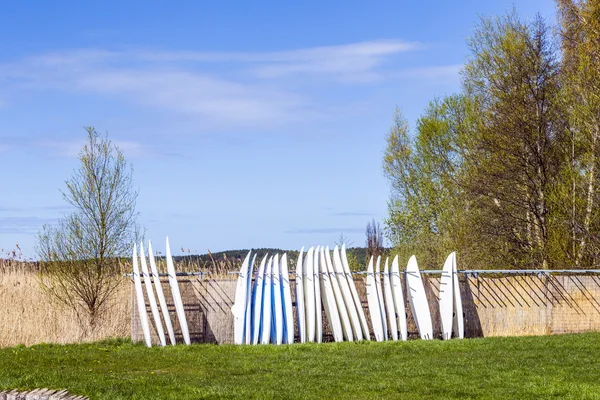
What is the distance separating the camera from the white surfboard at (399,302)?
14.3m

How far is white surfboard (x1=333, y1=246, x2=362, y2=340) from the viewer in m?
14.2

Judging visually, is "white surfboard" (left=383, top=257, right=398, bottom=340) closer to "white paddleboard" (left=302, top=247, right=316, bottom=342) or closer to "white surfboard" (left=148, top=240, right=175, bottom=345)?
"white paddleboard" (left=302, top=247, right=316, bottom=342)

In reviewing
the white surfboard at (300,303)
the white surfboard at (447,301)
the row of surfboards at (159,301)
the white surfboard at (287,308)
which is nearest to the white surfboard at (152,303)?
the row of surfboards at (159,301)

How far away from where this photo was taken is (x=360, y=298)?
49.4 feet

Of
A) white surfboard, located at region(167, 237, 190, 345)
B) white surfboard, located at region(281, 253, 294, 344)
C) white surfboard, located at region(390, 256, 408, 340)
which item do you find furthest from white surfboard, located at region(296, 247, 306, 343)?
white surfboard, located at region(167, 237, 190, 345)

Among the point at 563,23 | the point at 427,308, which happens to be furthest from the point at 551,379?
the point at 563,23

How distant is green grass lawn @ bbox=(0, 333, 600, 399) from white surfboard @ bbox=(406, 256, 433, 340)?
112 centimetres

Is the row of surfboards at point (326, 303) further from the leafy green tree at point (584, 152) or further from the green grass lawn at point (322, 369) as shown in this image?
the leafy green tree at point (584, 152)

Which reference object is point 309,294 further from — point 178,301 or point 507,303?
point 507,303

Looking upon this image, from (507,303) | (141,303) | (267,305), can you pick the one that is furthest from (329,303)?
(507,303)

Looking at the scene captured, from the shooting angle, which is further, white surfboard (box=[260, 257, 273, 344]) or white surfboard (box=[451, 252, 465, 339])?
white surfboard (box=[451, 252, 465, 339])

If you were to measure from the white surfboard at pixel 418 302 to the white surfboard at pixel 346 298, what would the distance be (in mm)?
1036

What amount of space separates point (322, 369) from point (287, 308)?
3.71 metres

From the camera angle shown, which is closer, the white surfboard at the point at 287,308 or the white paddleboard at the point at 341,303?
the white surfboard at the point at 287,308
